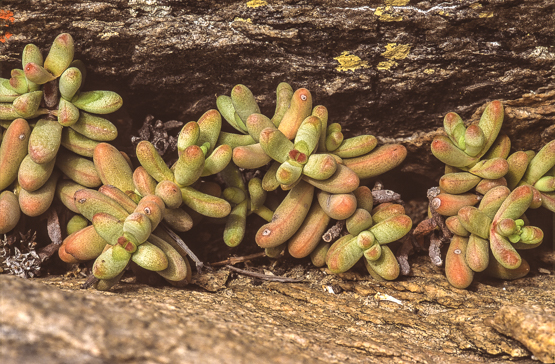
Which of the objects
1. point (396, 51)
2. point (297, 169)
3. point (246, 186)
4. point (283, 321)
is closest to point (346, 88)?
point (396, 51)

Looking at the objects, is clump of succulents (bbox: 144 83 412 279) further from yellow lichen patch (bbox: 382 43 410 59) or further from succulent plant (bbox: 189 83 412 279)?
yellow lichen patch (bbox: 382 43 410 59)

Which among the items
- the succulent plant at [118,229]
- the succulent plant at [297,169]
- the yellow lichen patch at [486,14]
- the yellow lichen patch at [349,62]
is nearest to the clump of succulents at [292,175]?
the succulent plant at [297,169]

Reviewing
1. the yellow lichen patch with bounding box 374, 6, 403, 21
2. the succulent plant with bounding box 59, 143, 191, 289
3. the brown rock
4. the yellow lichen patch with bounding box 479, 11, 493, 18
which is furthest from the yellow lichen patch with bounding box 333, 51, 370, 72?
the brown rock

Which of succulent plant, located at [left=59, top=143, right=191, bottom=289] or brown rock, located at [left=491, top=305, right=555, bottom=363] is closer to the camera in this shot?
brown rock, located at [left=491, top=305, right=555, bottom=363]

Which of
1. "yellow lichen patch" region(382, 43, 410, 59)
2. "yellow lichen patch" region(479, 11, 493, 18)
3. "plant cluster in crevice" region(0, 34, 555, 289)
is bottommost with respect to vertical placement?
"plant cluster in crevice" region(0, 34, 555, 289)

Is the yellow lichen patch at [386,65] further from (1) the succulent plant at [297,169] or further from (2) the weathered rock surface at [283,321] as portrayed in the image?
(2) the weathered rock surface at [283,321]

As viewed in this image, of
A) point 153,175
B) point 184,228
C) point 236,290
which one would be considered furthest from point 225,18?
point 236,290

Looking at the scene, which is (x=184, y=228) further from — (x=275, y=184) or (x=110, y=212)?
(x=275, y=184)
